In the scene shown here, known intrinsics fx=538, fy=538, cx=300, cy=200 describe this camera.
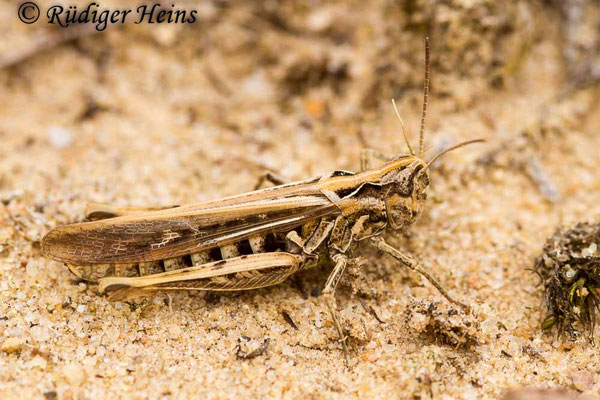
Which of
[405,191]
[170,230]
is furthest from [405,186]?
[170,230]

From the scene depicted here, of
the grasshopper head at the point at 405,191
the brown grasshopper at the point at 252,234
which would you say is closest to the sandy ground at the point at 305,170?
the brown grasshopper at the point at 252,234

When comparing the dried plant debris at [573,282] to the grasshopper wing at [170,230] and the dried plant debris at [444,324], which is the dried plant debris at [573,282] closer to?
the dried plant debris at [444,324]

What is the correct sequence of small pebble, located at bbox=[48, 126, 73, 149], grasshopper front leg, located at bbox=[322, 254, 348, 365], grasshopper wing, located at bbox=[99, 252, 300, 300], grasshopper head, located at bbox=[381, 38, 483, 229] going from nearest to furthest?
grasshopper wing, located at bbox=[99, 252, 300, 300], grasshopper front leg, located at bbox=[322, 254, 348, 365], grasshopper head, located at bbox=[381, 38, 483, 229], small pebble, located at bbox=[48, 126, 73, 149]

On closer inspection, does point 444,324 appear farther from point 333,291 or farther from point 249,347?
point 249,347

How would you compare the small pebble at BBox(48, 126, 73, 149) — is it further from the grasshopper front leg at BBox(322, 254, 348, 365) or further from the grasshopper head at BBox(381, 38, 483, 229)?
the grasshopper head at BBox(381, 38, 483, 229)

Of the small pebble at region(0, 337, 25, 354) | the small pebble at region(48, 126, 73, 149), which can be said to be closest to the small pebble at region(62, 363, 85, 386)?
the small pebble at region(0, 337, 25, 354)

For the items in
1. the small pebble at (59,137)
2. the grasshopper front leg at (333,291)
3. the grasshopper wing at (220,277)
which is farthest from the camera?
the small pebble at (59,137)

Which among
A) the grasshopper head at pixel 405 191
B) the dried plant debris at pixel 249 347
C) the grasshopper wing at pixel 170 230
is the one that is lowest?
the dried plant debris at pixel 249 347

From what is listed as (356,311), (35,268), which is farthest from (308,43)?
(35,268)
